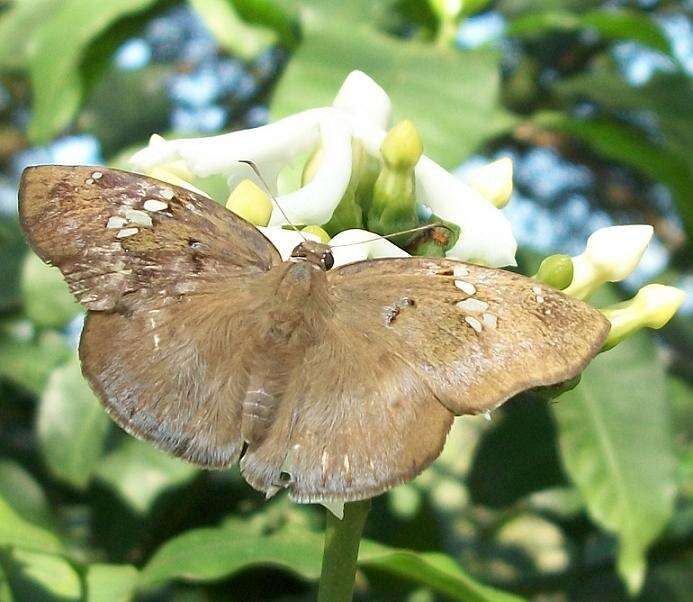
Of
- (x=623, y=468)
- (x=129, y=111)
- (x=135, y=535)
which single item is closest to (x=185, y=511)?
(x=135, y=535)

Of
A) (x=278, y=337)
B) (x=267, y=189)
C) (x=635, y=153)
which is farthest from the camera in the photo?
(x=635, y=153)

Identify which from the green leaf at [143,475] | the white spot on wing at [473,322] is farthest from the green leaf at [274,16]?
the white spot on wing at [473,322]

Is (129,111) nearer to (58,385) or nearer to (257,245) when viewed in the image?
(58,385)

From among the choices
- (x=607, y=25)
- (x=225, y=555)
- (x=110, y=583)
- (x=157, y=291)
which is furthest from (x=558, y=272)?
(x=607, y=25)

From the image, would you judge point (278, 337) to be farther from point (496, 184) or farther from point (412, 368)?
point (496, 184)

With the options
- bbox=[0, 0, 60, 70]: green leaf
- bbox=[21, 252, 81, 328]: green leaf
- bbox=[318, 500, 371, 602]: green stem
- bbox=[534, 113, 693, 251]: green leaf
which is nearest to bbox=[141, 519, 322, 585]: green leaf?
bbox=[318, 500, 371, 602]: green stem

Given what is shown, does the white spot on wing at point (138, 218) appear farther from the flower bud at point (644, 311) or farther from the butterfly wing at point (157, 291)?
the flower bud at point (644, 311)
